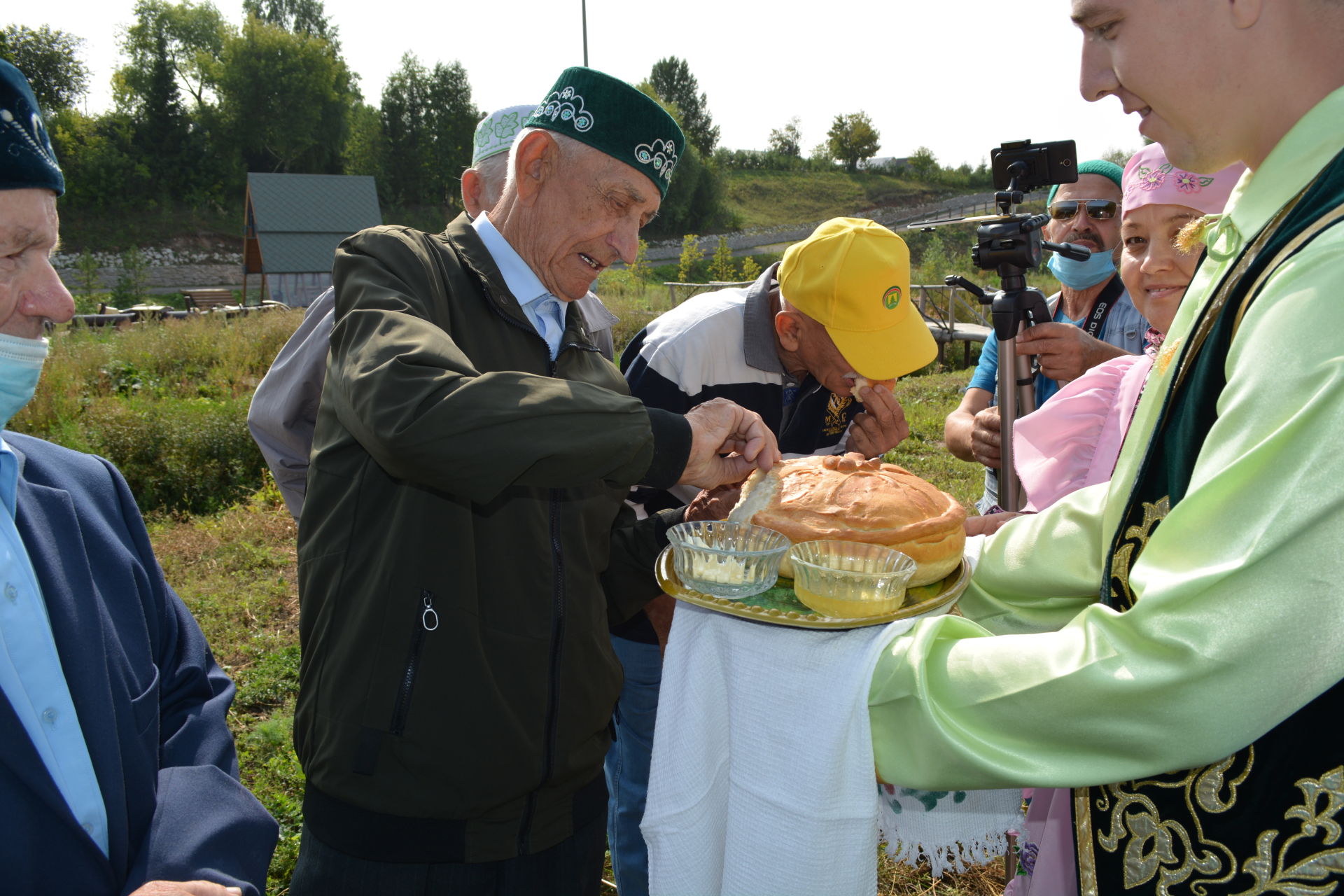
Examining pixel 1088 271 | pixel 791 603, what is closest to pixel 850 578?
pixel 791 603

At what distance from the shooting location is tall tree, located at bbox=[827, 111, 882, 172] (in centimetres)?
7669

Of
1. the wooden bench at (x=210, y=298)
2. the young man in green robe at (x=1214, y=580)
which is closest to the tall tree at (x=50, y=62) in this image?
the wooden bench at (x=210, y=298)

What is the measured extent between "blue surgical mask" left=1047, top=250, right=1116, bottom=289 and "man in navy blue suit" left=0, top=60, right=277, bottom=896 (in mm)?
3920

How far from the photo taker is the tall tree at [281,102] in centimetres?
6656

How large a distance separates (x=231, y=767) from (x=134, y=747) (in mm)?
318

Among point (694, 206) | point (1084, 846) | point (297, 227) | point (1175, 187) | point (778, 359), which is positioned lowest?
point (1084, 846)

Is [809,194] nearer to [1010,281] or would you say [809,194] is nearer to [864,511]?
[1010,281]

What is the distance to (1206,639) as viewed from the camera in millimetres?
1182

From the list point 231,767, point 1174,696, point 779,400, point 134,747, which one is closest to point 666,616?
point 779,400

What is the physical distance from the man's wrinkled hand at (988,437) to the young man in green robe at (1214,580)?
2113 millimetres

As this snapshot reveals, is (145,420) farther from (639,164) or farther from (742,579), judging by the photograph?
(742,579)

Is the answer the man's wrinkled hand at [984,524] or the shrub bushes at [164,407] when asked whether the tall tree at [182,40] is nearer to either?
the shrub bushes at [164,407]

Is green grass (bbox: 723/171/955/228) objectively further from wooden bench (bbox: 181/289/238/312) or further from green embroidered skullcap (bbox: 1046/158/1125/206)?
green embroidered skullcap (bbox: 1046/158/1125/206)

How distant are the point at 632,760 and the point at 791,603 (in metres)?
1.73
